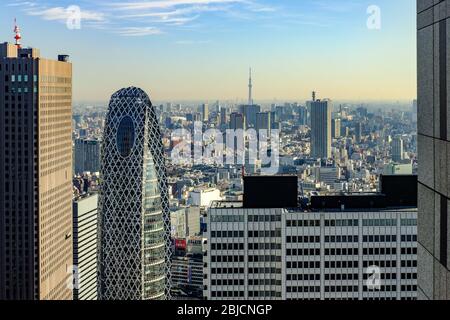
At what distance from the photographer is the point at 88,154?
2320 cm

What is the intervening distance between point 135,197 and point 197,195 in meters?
2.52

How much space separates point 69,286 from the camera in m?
22.4

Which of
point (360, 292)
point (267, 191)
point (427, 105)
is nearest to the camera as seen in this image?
point (427, 105)

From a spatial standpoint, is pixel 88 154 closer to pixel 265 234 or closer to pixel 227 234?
pixel 227 234

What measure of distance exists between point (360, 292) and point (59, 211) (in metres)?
13.3

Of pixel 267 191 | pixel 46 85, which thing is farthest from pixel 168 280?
pixel 267 191

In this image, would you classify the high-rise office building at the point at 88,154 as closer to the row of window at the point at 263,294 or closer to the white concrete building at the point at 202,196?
the white concrete building at the point at 202,196

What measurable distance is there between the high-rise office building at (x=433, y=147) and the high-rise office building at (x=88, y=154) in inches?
819

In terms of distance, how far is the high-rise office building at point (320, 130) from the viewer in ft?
62.6

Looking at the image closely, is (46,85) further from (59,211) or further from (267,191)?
(267,191)

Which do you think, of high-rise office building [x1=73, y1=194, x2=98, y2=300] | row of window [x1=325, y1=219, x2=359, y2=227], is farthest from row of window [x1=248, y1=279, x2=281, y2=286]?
high-rise office building [x1=73, y1=194, x2=98, y2=300]

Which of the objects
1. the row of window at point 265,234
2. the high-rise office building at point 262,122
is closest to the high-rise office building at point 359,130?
the high-rise office building at point 262,122

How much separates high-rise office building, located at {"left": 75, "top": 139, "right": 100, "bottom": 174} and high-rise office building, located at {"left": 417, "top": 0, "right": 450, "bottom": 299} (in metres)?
20.8

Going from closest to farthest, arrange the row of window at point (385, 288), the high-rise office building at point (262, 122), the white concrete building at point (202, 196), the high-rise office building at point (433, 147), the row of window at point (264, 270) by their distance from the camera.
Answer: the high-rise office building at point (433, 147)
the row of window at point (385, 288)
the row of window at point (264, 270)
the white concrete building at point (202, 196)
the high-rise office building at point (262, 122)
